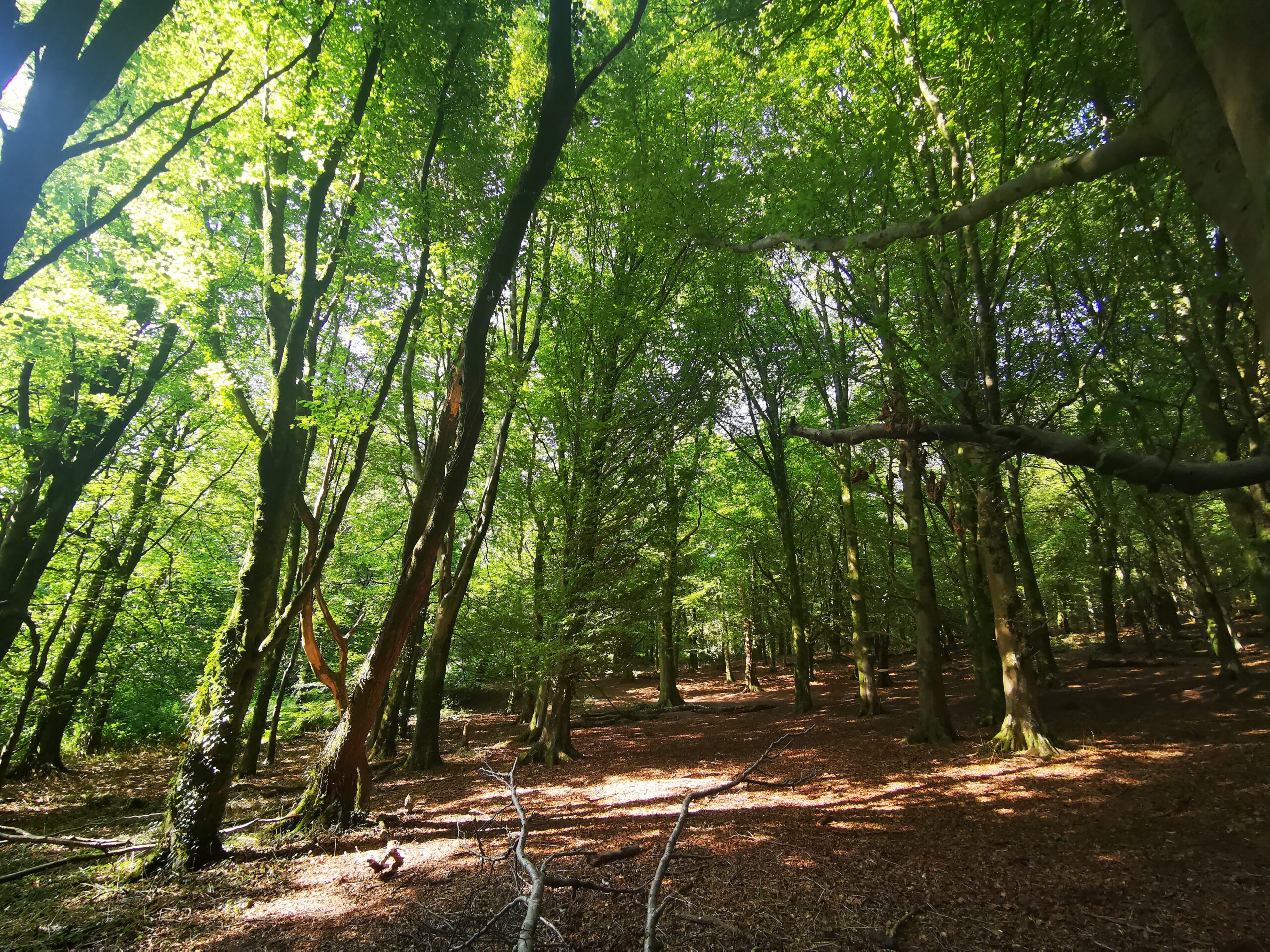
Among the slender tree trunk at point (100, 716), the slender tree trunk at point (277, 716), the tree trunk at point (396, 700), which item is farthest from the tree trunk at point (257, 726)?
the slender tree trunk at point (100, 716)

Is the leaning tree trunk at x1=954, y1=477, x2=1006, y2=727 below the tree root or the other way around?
the other way around

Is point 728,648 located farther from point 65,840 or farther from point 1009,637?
point 65,840

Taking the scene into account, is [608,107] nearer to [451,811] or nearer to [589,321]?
[589,321]

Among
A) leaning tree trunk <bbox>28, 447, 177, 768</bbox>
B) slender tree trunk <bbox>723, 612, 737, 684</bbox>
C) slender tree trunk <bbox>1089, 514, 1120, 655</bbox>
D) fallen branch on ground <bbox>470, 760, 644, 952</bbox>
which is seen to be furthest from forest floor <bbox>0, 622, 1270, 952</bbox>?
slender tree trunk <bbox>723, 612, 737, 684</bbox>

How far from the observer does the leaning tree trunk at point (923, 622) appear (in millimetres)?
9023

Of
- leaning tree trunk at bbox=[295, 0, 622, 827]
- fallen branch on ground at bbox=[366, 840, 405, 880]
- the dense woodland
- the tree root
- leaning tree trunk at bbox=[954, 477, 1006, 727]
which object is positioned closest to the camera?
the dense woodland

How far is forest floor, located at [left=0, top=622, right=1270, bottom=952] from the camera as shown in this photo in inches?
140

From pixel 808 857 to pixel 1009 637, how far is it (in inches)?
201

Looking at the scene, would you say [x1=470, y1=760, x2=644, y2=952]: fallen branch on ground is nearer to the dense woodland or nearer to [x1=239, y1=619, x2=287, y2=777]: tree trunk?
the dense woodland

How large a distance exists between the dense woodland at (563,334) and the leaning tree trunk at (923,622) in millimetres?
104

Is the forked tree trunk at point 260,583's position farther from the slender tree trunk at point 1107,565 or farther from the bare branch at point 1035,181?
the slender tree trunk at point 1107,565

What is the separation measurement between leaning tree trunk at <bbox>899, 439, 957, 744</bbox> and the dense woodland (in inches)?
4.1

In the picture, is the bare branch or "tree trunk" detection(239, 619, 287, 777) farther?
"tree trunk" detection(239, 619, 287, 777)

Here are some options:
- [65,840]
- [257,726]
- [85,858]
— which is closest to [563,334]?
[65,840]
